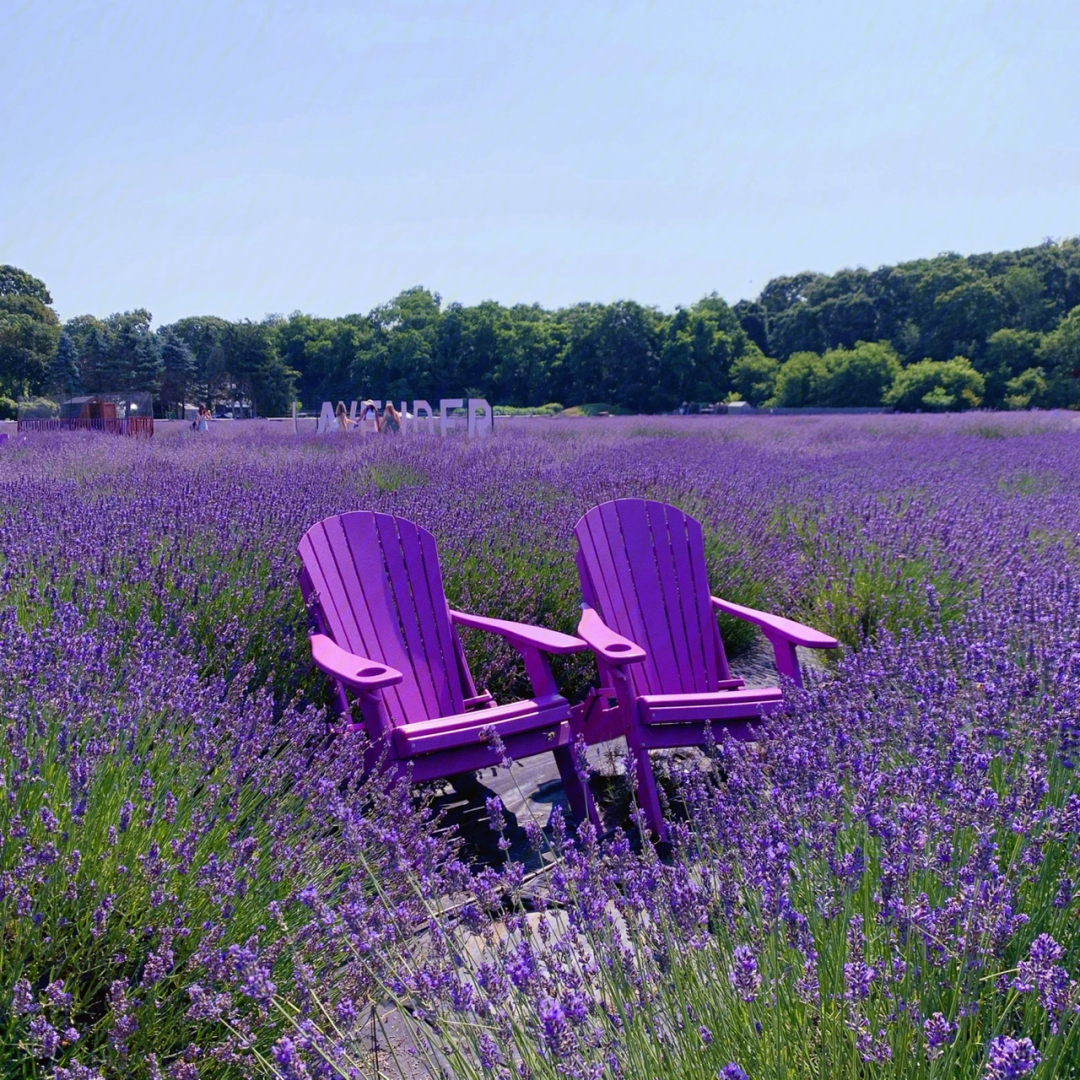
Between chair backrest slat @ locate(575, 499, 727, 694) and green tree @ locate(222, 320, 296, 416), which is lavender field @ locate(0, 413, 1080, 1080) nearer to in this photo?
chair backrest slat @ locate(575, 499, 727, 694)

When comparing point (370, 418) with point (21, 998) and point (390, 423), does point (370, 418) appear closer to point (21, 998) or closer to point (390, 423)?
point (390, 423)

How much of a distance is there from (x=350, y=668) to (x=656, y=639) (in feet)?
3.91

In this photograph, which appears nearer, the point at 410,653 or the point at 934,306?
the point at 410,653

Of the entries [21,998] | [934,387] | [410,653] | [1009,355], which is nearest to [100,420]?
[410,653]

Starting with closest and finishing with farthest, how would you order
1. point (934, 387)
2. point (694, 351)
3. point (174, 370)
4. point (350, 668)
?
1. point (350, 668)
2. point (934, 387)
3. point (174, 370)
4. point (694, 351)

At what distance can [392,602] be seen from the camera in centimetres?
305

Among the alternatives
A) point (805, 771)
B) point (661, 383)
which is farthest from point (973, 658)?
point (661, 383)

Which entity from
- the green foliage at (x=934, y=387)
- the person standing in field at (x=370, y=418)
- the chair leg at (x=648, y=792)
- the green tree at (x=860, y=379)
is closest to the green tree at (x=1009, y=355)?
the green foliage at (x=934, y=387)

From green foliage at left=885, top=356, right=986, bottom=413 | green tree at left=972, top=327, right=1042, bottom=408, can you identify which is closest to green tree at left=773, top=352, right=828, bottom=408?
green foliage at left=885, top=356, right=986, bottom=413

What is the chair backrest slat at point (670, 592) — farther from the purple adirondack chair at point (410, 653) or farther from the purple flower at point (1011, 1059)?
the purple flower at point (1011, 1059)

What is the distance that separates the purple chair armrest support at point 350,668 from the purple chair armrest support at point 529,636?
43 cm

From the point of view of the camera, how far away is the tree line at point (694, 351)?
35.2m

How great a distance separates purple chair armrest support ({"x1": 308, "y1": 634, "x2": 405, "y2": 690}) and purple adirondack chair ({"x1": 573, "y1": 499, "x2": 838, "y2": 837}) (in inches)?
22.9

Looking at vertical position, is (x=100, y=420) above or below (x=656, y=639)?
above
